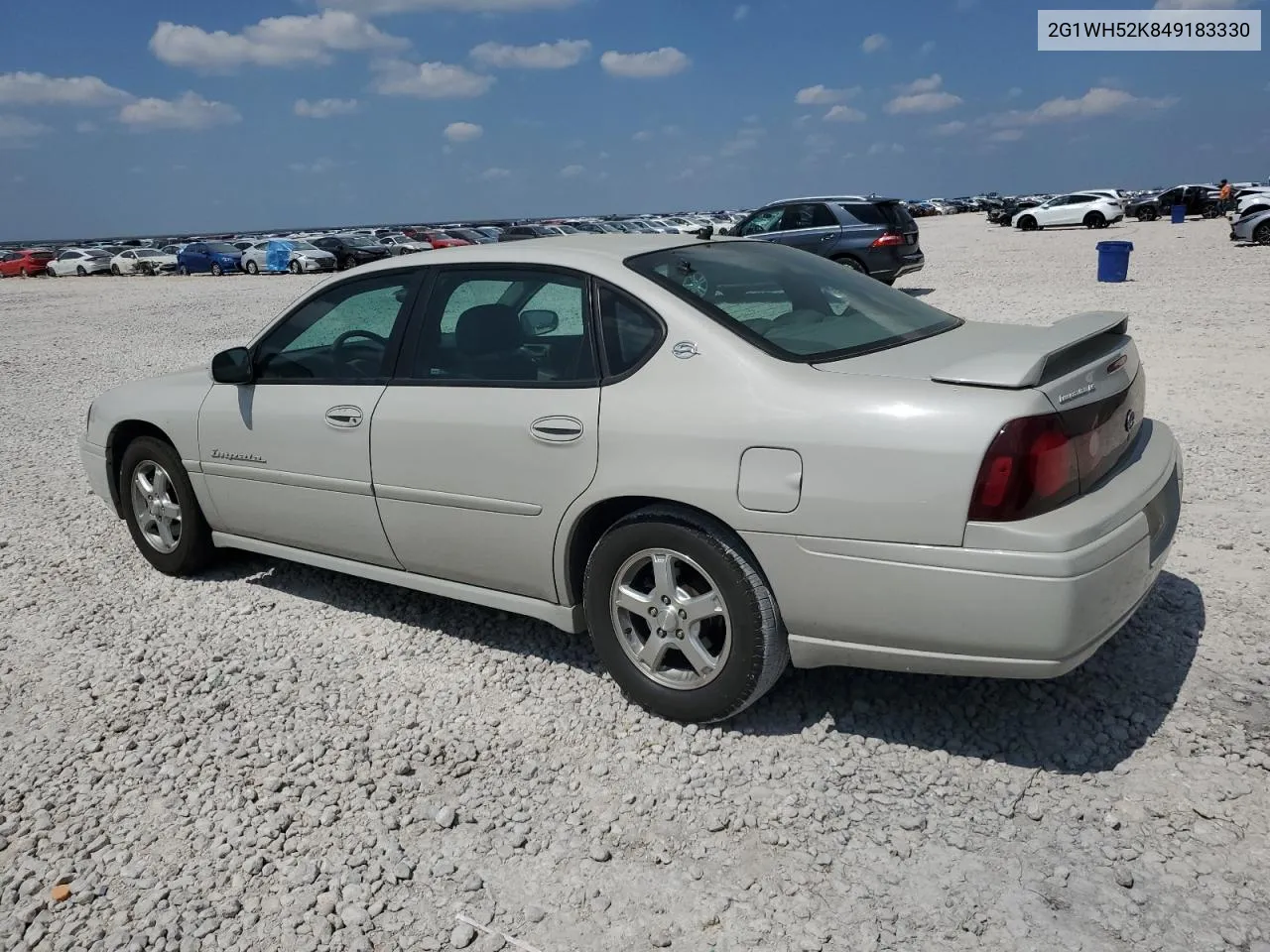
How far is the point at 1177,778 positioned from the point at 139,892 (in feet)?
9.72

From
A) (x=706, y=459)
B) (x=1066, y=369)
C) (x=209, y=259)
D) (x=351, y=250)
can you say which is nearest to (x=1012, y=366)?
(x=1066, y=369)

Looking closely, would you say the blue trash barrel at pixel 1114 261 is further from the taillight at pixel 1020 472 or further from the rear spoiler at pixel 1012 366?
the taillight at pixel 1020 472

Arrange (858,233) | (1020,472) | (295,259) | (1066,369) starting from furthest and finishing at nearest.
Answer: (295,259)
(858,233)
(1066,369)
(1020,472)

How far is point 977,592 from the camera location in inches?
105

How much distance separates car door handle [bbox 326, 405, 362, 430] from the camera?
152 inches

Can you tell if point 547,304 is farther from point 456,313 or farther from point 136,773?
point 136,773

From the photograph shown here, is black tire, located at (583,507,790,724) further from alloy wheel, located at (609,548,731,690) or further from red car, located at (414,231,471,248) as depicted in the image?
red car, located at (414,231,471,248)

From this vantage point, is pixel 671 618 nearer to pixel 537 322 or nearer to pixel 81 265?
pixel 537 322

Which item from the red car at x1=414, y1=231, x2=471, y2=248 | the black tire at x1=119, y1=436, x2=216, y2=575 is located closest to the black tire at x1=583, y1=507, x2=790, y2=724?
the black tire at x1=119, y1=436, x2=216, y2=575

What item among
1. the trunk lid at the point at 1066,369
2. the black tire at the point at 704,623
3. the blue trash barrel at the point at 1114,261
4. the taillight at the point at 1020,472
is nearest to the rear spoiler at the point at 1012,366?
the trunk lid at the point at 1066,369

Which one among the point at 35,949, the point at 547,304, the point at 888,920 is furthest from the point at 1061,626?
the point at 35,949

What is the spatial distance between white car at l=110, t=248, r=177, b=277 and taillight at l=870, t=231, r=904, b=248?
38.8 m

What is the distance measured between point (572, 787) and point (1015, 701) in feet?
5.08

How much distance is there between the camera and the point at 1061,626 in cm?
262
